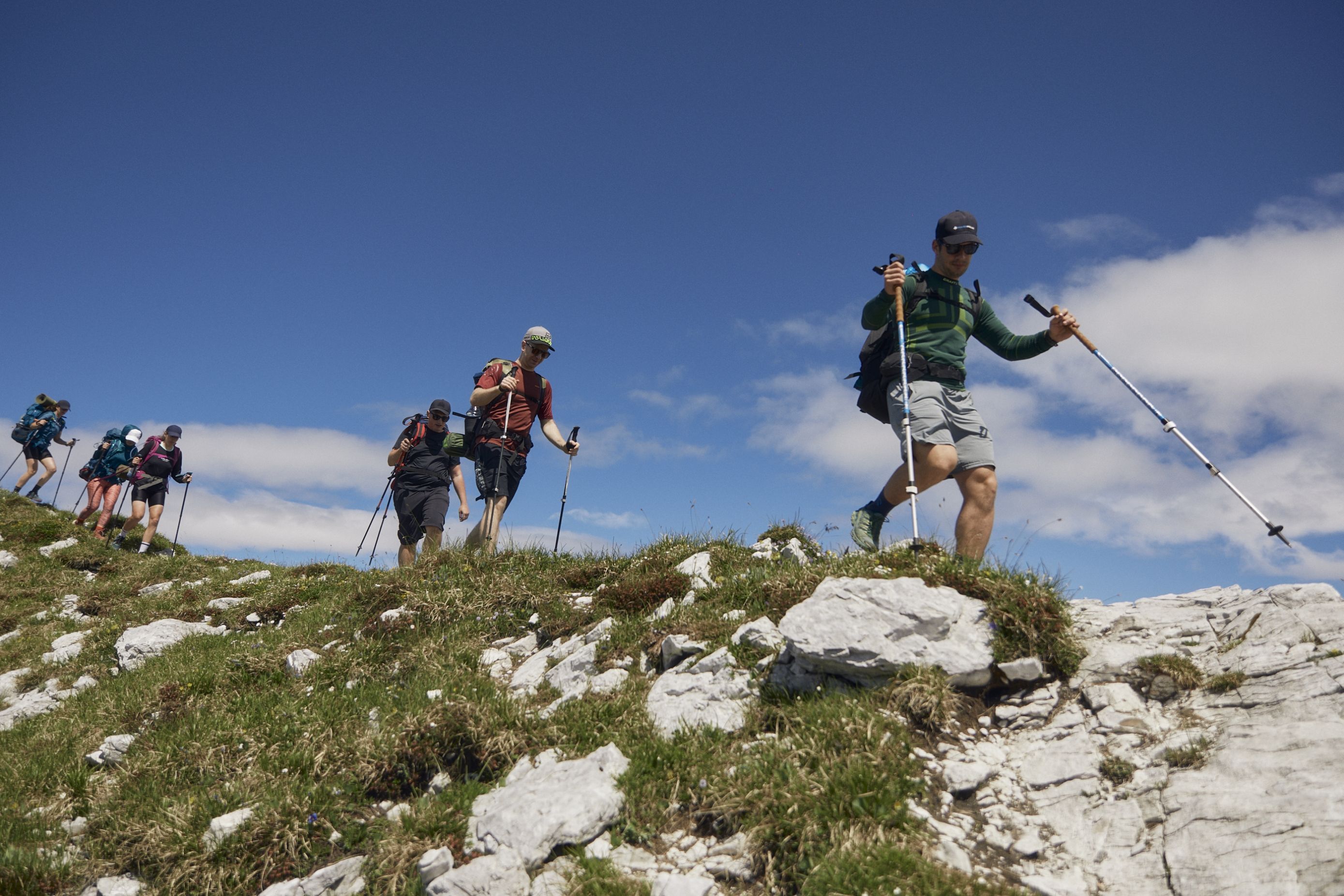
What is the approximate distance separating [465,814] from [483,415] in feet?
22.9

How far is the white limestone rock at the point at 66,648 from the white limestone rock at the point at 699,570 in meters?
8.99

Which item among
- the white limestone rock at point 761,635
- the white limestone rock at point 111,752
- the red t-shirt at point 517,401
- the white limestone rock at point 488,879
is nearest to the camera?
the white limestone rock at point 488,879

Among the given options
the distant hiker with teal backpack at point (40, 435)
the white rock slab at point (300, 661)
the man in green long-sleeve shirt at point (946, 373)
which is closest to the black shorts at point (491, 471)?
the white rock slab at point (300, 661)

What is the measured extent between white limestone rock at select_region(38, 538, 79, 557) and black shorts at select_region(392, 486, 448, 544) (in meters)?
10.3

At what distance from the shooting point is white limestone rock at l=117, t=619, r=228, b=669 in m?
9.84

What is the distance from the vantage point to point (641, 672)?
664 cm

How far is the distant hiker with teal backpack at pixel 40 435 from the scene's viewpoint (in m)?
24.1

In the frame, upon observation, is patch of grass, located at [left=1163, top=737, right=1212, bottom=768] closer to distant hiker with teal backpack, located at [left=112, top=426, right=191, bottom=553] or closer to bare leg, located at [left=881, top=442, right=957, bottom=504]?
bare leg, located at [left=881, top=442, right=957, bottom=504]

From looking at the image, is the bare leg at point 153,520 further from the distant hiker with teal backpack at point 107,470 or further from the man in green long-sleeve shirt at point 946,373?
the man in green long-sleeve shirt at point 946,373

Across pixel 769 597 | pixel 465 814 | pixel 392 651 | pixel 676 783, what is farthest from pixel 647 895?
pixel 392 651

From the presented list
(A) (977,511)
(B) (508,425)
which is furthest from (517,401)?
(A) (977,511)

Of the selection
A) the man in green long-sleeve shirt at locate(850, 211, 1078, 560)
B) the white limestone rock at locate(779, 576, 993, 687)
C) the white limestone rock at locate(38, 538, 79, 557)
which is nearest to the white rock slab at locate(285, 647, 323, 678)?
the white limestone rock at locate(779, 576, 993, 687)

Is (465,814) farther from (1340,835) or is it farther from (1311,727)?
(1311,727)

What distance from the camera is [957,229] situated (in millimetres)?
7434
